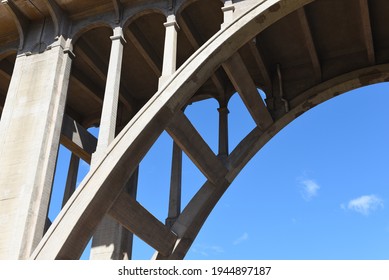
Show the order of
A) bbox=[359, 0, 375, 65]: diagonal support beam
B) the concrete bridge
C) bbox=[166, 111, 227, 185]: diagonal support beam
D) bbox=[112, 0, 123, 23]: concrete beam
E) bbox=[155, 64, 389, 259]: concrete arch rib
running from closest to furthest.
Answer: the concrete bridge < bbox=[112, 0, 123, 23]: concrete beam < bbox=[359, 0, 375, 65]: diagonal support beam < bbox=[166, 111, 227, 185]: diagonal support beam < bbox=[155, 64, 389, 259]: concrete arch rib

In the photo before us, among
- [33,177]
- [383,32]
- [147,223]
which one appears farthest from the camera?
[383,32]

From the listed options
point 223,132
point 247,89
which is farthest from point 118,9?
point 223,132

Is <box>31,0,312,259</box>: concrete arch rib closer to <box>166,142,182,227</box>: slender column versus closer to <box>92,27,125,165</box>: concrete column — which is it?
<box>92,27,125,165</box>: concrete column

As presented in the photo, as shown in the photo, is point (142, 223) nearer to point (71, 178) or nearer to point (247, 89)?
point (247, 89)

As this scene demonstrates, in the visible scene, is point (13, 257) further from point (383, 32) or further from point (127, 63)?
point (383, 32)

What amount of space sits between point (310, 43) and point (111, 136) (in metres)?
8.10

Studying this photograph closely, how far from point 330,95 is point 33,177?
11532 mm

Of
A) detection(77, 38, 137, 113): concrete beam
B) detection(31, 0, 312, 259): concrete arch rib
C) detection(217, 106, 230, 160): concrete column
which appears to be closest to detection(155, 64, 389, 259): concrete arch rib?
detection(217, 106, 230, 160): concrete column

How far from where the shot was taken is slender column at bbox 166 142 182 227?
17.0 m

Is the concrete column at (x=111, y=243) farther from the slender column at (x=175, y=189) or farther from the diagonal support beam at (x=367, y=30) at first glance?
the diagonal support beam at (x=367, y=30)

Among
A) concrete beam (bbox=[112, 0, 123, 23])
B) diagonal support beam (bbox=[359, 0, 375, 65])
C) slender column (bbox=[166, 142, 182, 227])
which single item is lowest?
slender column (bbox=[166, 142, 182, 227])

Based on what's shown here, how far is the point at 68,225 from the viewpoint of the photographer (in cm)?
1141

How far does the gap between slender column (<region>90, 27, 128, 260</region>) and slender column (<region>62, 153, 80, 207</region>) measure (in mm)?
1877

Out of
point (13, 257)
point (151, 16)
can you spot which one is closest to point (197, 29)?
point (151, 16)
